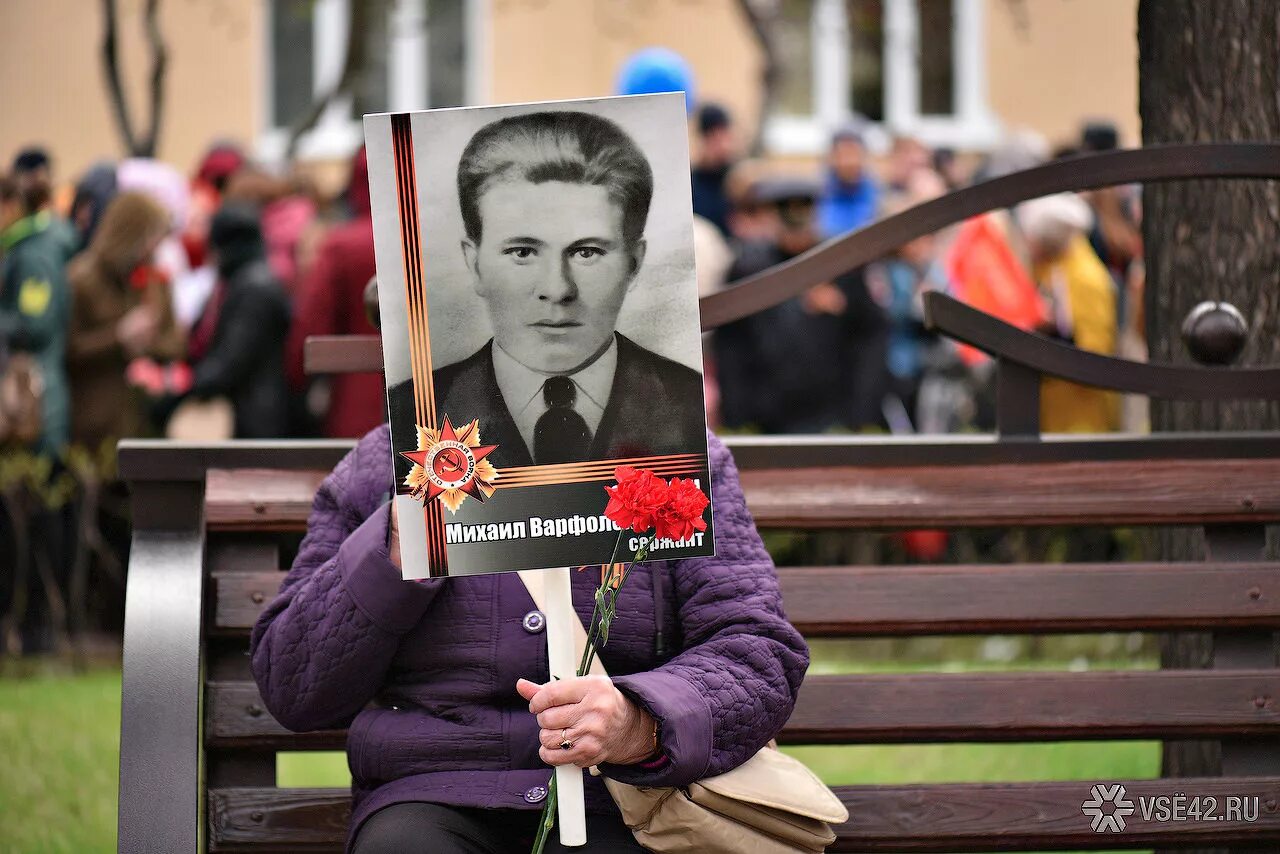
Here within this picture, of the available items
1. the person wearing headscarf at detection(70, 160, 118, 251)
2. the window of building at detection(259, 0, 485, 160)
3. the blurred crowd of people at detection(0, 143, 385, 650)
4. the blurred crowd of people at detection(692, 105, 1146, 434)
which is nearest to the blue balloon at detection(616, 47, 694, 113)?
the blurred crowd of people at detection(692, 105, 1146, 434)

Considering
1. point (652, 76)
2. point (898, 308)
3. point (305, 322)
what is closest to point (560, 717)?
point (305, 322)

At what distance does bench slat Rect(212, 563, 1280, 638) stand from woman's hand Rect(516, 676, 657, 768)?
A: 0.84 m

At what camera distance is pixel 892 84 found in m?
18.2

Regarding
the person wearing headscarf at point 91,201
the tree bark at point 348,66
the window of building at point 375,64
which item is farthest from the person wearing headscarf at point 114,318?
the window of building at point 375,64

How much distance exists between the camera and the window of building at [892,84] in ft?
58.0

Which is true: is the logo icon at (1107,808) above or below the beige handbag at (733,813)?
below

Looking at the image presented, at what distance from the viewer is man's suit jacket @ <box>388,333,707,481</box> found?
2514 mm

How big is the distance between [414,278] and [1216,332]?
1.70 meters

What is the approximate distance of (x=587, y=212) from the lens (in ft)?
8.35

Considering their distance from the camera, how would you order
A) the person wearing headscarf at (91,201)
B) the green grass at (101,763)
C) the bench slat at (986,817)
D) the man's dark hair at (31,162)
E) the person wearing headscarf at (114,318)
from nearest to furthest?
the bench slat at (986,817) < the green grass at (101,763) < the person wearing headscarf at (114,318) < the person wearing headscarf at (91,201) < the man's dark hair at (31,162)

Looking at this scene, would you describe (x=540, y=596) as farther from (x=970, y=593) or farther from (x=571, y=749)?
(x=970, y=593)

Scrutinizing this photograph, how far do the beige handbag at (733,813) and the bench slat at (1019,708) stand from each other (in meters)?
0.54

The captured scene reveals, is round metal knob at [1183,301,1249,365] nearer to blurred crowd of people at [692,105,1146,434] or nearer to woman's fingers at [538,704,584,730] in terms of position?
woman's fingers at [538,704,584,730]

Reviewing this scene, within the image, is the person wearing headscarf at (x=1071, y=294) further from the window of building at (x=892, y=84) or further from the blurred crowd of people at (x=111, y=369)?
the window of building at (x=892, y=84)
